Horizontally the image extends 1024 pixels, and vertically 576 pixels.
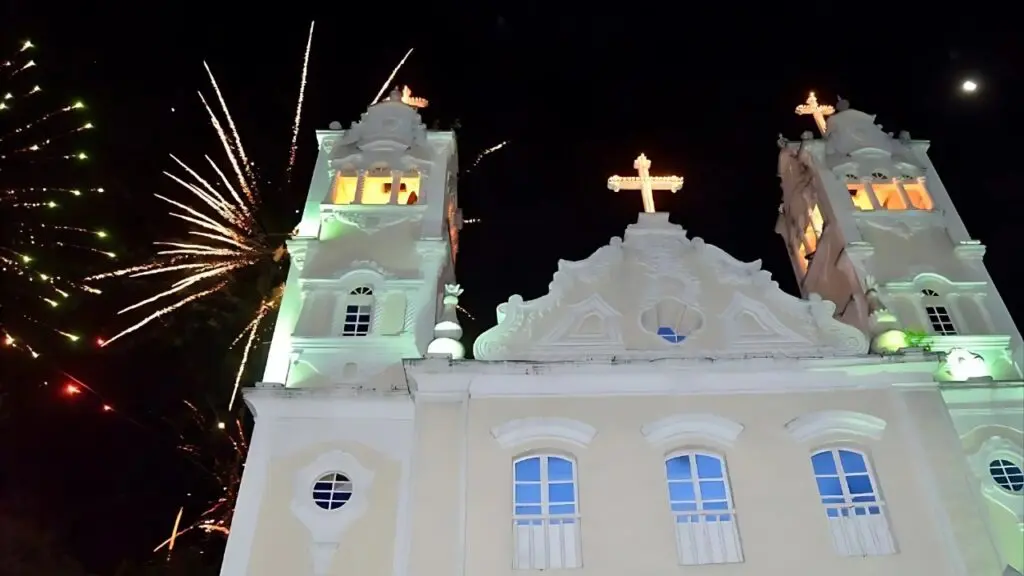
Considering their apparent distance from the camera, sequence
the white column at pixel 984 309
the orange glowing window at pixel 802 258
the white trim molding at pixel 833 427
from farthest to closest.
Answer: the orange glowing window at pixel 802 258 < the white column at pixel 984 309 < the white trim molding at pixel 833 427

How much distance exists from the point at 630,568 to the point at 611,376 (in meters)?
4.01

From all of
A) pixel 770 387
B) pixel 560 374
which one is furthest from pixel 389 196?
pixel 770 387

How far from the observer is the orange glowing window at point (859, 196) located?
27.0 meters

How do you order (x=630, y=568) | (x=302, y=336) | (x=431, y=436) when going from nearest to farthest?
(x=630, y=568) < (x=431, y=436) < (x=302, y=336)

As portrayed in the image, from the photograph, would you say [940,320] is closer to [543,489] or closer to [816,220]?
[816,220]

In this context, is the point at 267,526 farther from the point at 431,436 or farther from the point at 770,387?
the point at 770,387

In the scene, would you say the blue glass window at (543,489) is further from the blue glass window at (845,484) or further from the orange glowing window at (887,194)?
the orange glowing window at (887,194)

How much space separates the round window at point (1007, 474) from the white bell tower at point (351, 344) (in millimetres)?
11528

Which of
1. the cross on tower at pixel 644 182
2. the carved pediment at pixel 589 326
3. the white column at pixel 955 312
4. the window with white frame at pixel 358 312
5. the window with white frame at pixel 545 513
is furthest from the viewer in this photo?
the cross on tower at pixel 644 182

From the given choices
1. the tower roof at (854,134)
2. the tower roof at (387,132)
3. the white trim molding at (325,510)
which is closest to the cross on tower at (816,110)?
the tower roof at (854,134)

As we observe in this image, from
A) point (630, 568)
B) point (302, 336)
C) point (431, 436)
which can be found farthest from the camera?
point (302, 336)

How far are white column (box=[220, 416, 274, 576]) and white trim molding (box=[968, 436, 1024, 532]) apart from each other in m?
14.5

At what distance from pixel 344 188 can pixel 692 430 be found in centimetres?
1232

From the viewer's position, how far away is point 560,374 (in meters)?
18.8
